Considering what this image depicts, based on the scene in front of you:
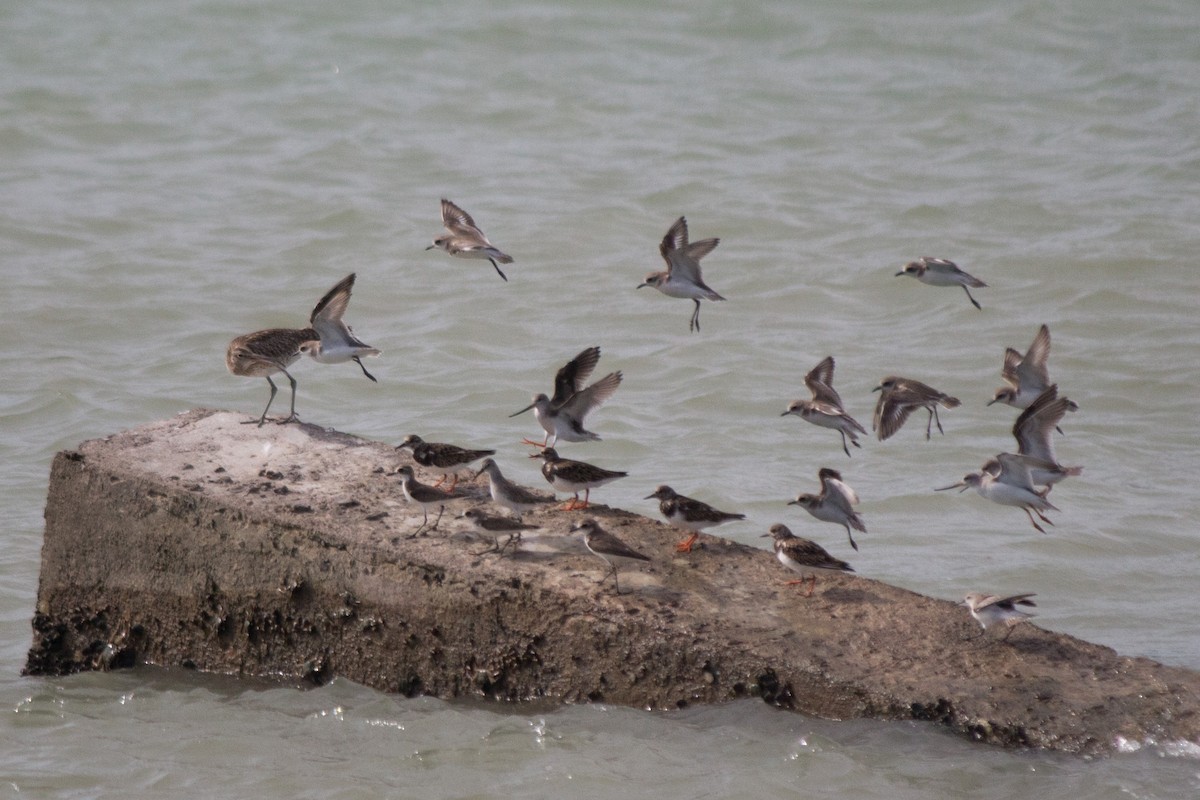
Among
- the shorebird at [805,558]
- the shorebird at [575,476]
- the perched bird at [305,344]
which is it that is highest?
the perched bird at [305,344]

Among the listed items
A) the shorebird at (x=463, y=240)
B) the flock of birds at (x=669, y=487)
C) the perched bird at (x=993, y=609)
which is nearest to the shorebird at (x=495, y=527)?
the flock of birds at (x=669, y=487)

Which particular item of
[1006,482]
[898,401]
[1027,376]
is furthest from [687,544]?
[1027,376]

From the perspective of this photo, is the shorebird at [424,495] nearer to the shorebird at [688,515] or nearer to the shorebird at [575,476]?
the shorebird at [575,476]

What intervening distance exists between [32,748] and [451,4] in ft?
68.8

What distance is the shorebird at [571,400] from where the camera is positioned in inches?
325

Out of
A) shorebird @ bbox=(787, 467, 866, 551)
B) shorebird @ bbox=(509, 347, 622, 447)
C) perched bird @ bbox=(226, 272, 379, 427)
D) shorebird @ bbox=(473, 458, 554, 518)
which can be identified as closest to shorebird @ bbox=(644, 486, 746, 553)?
shorebird @ bbox=(473, 458, 554, 518)

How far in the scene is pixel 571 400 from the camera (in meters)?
8.26

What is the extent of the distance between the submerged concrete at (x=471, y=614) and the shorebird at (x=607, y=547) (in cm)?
7

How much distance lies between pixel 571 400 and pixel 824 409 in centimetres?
145

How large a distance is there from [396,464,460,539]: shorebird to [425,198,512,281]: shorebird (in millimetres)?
2722

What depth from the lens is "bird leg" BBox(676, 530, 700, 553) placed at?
22.4ft

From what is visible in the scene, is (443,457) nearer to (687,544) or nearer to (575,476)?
(575,476)

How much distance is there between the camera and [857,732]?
5.98 meters

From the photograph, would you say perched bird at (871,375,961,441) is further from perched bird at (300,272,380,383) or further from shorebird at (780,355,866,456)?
perched bird at (300,272,380,383)
